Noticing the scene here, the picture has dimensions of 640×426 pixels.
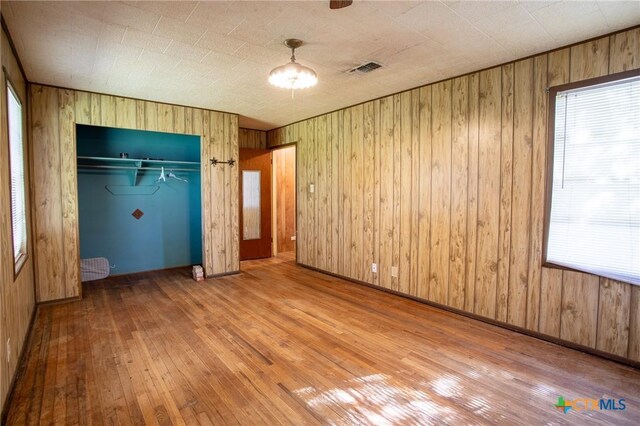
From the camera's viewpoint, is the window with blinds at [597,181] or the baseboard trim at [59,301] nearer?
the window with blinds at [597,181]

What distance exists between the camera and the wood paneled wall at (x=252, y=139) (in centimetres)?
655

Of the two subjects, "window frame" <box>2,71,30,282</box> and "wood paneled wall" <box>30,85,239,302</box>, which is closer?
"window frame" <box>2,71,30,282</box>

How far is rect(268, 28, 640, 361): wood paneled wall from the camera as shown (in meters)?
2.73

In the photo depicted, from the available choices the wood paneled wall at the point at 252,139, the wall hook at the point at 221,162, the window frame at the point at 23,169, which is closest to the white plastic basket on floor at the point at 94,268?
Answer: the window frame at the point at 23,169

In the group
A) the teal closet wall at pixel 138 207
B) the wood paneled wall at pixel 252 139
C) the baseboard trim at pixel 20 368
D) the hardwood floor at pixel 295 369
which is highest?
Answer: the wood paneled wall at pixel 252 139

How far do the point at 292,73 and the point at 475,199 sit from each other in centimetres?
224

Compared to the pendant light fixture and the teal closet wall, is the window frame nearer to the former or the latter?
the teal closet wall

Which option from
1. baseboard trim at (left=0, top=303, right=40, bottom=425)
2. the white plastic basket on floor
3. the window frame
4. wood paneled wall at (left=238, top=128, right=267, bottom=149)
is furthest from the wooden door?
baseboard trim at (left=0, top=303, right=40, bottom=425)

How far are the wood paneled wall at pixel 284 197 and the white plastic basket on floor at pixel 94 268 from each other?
3.15 m

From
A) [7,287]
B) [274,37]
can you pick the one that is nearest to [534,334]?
[274,37]

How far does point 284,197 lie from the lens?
7297mm

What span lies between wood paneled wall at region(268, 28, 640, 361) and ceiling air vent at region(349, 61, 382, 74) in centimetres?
89

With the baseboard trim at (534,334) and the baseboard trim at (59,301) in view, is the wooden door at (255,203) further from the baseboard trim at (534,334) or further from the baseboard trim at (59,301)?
the baseboard trim at (534,334)

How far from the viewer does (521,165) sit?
122 inches
